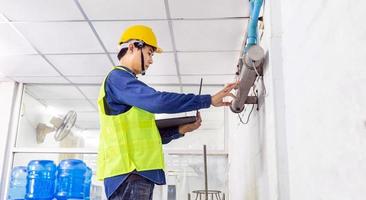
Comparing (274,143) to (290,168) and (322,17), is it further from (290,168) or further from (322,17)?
(322,17)

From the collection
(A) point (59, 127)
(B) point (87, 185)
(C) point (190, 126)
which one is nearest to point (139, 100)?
(C) point (190, 126)

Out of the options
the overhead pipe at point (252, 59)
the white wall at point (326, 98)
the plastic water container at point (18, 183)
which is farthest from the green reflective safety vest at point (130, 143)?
the plastic water container at point (18, 183)

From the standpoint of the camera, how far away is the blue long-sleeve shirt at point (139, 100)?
5.12 ft

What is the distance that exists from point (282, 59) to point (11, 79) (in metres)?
3.72

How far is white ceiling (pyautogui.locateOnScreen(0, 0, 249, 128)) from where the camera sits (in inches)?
107

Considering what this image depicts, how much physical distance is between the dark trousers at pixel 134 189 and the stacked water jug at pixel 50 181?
2.37 m

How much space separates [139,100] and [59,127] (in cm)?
344

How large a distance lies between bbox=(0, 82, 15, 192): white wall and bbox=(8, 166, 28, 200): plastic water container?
0.12 m

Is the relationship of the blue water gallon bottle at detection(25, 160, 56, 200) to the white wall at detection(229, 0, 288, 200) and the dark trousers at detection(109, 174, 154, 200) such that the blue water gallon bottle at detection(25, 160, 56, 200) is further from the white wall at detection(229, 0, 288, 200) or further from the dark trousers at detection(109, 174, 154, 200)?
the white wall at detection(229, 0, 288, 200)

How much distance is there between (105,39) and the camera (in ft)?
10.5

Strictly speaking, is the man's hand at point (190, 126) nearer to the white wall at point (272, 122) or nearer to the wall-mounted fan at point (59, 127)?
the white wall at point (272, 122)

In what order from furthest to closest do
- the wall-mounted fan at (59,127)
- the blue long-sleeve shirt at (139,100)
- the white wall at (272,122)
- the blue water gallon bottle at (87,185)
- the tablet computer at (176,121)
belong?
the wall-mounted fan at (59,127) → the blue water gallon bottle at (87,185) → the tablet computer at (176,121) → the blue long-sleeve shirt at (139,100) → the white wall at (272,122)

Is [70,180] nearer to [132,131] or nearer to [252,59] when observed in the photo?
[132,131]

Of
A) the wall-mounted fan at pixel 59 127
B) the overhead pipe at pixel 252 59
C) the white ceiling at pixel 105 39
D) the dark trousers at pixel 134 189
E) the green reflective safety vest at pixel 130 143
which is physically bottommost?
the dark trousers at pixel 134 189
